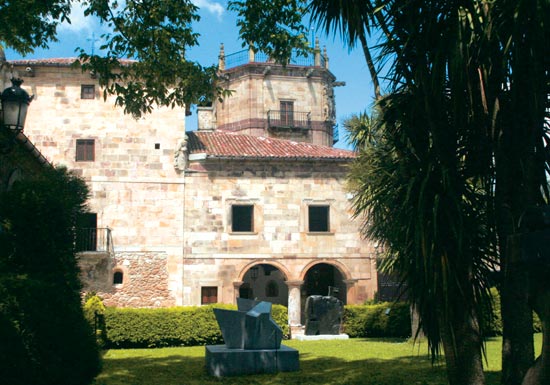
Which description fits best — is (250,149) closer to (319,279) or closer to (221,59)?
(319,279)

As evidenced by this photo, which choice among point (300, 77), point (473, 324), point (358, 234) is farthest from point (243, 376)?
point (300, 77)

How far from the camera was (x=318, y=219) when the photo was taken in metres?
26.5

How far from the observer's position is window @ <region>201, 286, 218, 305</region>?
82.7ft

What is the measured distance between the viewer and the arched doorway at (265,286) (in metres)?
30.3

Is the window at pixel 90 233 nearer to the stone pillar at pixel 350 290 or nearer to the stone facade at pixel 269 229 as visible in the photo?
the stone facade at pixel 269 229

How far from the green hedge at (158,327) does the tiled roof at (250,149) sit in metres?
7.94

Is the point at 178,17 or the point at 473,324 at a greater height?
the point at 178,17

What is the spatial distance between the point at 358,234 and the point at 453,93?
1969 centimetres

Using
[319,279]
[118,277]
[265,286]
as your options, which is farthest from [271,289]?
[118,277]

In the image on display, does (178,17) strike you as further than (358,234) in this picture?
No

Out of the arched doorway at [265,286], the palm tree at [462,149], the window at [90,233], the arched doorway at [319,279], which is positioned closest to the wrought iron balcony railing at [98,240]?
the window at [90,233]

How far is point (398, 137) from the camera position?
316 inches

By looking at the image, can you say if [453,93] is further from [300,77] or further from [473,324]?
[300,77]

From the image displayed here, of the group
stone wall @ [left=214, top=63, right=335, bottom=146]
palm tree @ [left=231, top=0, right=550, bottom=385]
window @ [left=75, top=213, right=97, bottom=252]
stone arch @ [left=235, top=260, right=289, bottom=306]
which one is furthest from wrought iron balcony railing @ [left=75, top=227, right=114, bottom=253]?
palm tree @ [left=231, top=0, right=550, bottom=385]
